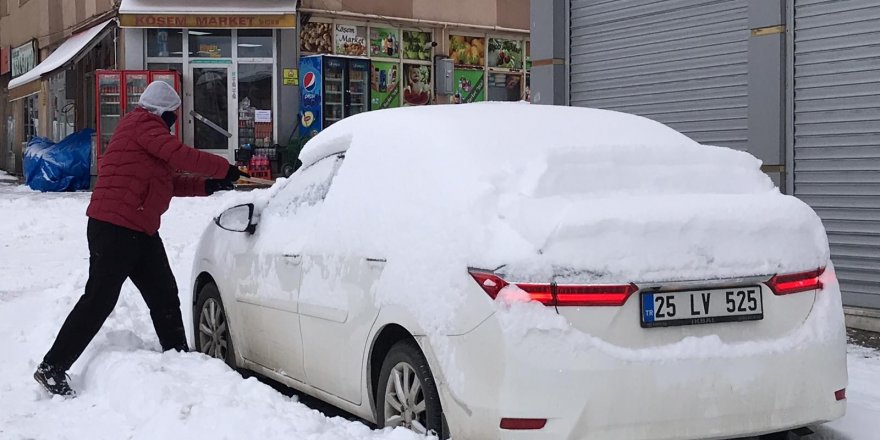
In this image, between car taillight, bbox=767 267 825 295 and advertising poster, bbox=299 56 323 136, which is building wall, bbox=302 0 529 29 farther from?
car taillight, bbox=767 267 825 295

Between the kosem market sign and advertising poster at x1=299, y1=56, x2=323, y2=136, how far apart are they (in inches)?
460

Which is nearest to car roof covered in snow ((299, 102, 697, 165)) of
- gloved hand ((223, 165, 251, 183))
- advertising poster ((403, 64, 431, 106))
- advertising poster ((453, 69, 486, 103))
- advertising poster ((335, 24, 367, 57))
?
gloved hand ((223, 165, 251, 183))

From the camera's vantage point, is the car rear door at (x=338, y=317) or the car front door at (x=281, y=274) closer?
the car rear door at (x=338, y=317)

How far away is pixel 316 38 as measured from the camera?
80.0 ft

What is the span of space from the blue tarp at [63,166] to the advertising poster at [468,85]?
8850mm

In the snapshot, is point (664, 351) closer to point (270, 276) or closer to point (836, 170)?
point (270, 276)

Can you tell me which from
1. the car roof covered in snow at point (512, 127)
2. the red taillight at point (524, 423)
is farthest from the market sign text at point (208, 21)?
the red taillight at point (524, 423)

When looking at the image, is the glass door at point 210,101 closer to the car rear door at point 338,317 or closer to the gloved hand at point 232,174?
the gloved hand at point 232,174

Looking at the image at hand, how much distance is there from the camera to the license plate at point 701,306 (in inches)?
149

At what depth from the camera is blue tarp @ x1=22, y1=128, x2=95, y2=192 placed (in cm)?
2280

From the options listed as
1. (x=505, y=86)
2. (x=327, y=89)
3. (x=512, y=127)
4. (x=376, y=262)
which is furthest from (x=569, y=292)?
(x=505, y=86)

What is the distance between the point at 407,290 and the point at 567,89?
7.35 m

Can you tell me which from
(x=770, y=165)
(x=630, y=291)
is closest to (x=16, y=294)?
(x=770, y=165)

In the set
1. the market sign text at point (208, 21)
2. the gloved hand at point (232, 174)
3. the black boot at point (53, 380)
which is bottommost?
the black boot at point (53, 380)
